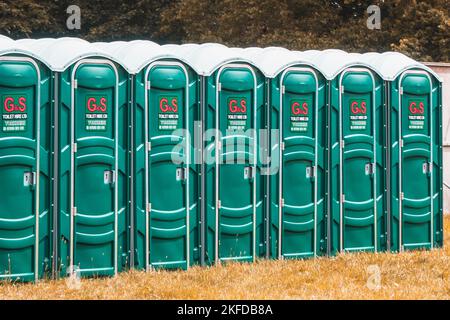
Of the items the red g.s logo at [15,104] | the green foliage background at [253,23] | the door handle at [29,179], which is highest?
the green foliage background at [253,23]

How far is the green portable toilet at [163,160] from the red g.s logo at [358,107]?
1.88m

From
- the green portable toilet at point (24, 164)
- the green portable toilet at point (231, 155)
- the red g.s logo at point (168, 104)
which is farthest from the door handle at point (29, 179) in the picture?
the green portable toilet at point (231, 155)

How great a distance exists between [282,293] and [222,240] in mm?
1627

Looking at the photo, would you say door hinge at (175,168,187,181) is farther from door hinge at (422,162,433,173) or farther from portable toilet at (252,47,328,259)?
door hinge at (422,162,433,173)

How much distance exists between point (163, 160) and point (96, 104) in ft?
2.88

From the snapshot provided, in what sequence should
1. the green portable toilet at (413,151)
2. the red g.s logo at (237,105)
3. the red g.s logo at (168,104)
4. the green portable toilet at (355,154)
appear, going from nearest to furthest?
the red g.s logo at (168,104)
the red g.s logo at (237,105)
the green portable toilet at (355,154)
the green portable toilet at (413,151)

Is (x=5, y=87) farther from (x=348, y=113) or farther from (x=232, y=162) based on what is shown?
(x=348, y=113)

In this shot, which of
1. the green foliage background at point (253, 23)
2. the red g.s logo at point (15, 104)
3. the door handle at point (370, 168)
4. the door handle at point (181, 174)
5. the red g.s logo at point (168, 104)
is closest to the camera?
the red g.s logo at point (15, 104)

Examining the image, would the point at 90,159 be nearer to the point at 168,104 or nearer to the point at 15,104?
the point at 15,104

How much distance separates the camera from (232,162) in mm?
10422

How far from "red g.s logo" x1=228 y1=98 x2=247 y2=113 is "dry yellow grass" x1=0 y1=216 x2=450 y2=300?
149cm

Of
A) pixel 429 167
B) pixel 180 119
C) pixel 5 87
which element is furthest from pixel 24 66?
pixel 429 167

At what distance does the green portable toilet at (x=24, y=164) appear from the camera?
899cm

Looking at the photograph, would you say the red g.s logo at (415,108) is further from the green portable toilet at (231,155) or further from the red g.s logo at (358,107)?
the green portable toilet at (231,155)
